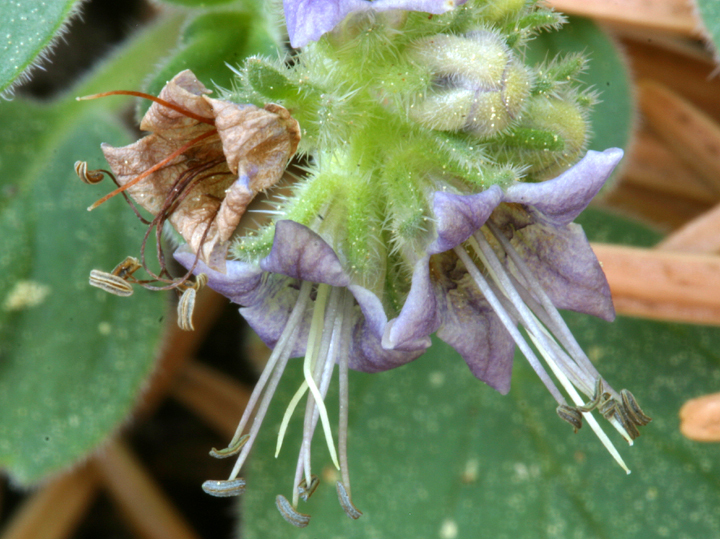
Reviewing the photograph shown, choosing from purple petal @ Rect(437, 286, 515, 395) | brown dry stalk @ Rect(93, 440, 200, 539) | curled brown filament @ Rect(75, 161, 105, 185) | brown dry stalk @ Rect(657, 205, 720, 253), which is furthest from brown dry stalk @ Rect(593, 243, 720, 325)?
brown dry stalk @ Rect(93, 440, 200, 539)

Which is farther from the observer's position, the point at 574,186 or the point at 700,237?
the point at 700,237

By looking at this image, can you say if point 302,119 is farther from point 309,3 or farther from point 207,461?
point 207,461

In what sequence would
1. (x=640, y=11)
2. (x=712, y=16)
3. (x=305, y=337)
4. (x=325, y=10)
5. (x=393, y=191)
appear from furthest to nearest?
→ (x=640, y=11), (x=712, y=16), (x=305, y=337), (x=393, y=191), (x=325, y=10)

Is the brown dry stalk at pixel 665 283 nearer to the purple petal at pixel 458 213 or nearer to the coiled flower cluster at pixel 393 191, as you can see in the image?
the coiled flower cluster at pixel 393 191

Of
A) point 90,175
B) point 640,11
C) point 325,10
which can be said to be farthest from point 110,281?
point 640,11

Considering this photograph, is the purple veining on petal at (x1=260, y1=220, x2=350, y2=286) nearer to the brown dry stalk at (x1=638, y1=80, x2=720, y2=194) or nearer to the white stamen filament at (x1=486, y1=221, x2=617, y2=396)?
the white stamen filament at (x1=486, y1=221, x2=617, y2=396)

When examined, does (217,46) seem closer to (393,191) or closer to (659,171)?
(393,191)

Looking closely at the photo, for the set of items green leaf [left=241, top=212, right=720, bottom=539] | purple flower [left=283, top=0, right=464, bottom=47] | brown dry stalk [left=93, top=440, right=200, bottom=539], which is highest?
purple flower [left=283, top=0, right=464, bottom=47]

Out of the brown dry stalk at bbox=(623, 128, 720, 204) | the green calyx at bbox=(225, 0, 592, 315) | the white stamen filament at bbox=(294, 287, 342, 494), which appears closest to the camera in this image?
the green calyx at bbox=(225, 0, 592, 315)
